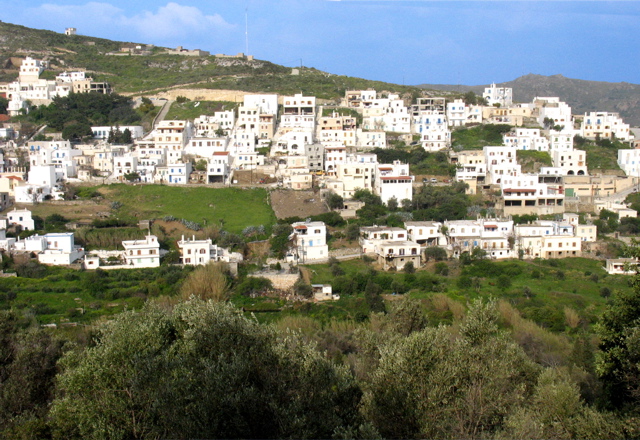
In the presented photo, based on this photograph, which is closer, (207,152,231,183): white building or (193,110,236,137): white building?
(207,152,231,183): white building

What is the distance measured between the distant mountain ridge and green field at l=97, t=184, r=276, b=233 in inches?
3377

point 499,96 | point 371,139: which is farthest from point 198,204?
point 499,96

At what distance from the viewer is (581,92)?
409 feet

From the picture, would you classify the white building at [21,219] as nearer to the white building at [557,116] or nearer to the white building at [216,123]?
the white building at [216,123]

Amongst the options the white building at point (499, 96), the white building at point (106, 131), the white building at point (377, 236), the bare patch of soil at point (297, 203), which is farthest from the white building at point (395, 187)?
the white building at point (499, 96)

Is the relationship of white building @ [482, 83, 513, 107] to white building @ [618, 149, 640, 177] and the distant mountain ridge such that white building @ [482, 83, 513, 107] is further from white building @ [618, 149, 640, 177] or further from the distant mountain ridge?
the distant mountain ridge

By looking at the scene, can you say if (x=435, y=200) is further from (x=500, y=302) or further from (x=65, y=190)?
(x=65, y=190)

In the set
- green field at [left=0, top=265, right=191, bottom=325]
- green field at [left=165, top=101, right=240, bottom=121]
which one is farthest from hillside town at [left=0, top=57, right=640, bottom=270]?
green field at [left=165, top=101, right=240, bottom=121]

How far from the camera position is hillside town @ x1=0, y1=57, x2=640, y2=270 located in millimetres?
27391

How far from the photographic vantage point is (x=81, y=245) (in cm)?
2742

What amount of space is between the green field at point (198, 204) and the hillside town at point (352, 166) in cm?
130

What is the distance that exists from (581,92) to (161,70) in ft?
303

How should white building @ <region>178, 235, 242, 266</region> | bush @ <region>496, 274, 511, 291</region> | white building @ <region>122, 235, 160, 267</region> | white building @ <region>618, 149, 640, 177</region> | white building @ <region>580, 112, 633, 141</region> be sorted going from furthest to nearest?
white building @ <region>580, 112, 633, 141</region>
white building @ <region>618, 149, 640, 177</region>
white building @ <region>178, 235, 242, 266</region>
white building @ <region>122, 235, 160, 267</region>
bush @ <region>496, 274, 511, 291</region>

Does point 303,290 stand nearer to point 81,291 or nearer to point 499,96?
point 81,291
